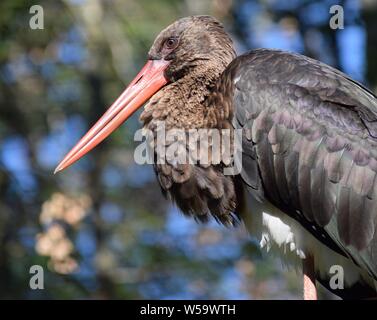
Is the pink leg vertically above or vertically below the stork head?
below

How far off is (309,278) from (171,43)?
4.56ft

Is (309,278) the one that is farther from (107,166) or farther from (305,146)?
(107,166)

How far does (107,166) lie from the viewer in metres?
11.6

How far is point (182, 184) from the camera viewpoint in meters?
5.00

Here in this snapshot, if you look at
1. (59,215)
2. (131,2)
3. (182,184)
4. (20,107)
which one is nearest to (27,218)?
(59,215)

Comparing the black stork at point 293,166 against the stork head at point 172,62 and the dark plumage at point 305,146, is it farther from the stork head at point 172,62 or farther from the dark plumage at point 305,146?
the stork head at point 172,62

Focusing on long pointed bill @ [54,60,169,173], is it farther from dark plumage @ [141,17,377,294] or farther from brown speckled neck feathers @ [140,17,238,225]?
dark plumage @ [141,17,377,294]

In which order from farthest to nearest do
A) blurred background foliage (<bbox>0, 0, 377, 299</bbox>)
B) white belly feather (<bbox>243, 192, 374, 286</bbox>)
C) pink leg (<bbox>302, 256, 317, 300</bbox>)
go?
blurred background foliage (<bbox>0, 0, 377, 299</bbox>) < pink leg (<bbox>302, 256, 317, 300</bbox>) < white belly feather (<bbox>243, 192, 374, 286</bbox>)

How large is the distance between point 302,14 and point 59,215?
3.07 meters

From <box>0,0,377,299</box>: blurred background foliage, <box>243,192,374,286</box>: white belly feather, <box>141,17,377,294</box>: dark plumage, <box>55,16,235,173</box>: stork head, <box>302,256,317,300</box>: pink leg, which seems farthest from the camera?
<box>0,0,377,299</box>: blurred background foliage

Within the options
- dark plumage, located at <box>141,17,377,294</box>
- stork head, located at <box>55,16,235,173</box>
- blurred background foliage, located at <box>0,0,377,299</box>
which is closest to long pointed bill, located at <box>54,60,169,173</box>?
stork head, located at <box>55,16,235,173</box>

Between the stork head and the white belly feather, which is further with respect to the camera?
the stork head

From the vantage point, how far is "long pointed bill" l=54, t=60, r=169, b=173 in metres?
5.32
